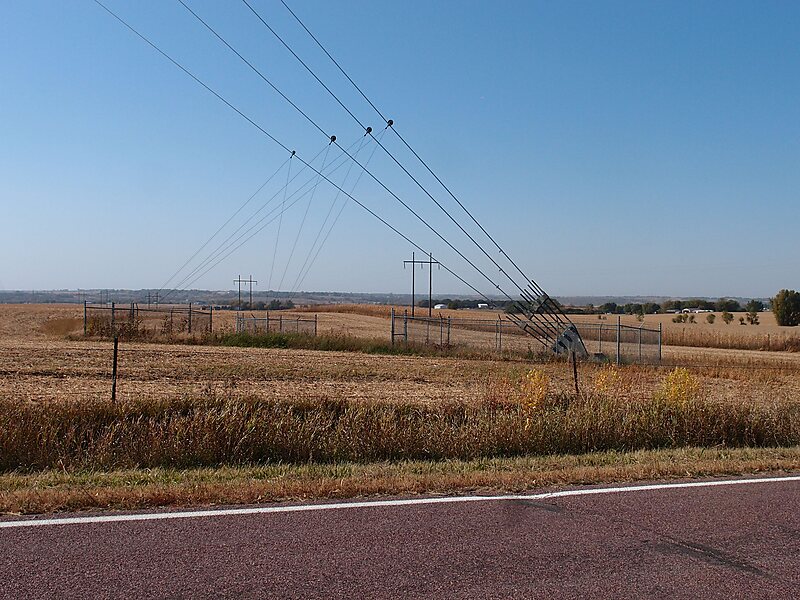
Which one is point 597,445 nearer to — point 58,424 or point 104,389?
point 58,424

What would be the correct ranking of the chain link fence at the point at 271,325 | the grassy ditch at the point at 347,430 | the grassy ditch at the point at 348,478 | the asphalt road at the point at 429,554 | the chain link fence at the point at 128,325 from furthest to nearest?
the chain link fence at the point at 271,325 < the chain link fence at the point at 128,325 < the grassy ditch at the point at 347,430 < the grassy ditch at the point at 348,478 < the asphalt road at the point at 429,554

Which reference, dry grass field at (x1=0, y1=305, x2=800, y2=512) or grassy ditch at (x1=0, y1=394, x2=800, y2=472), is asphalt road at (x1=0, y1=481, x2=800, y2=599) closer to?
dry grass field at (x1=0, y1=305, x2=800, y2=512)

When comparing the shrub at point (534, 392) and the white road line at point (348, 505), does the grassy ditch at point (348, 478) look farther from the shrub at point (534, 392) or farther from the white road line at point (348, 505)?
the shrub at point (534, 392)

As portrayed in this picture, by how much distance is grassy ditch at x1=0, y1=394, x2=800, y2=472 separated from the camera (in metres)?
10.7

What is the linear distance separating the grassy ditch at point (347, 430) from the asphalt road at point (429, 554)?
388 centimetres

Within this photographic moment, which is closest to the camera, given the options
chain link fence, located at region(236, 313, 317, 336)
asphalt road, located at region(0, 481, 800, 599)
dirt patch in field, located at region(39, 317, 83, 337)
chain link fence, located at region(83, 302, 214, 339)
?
asphalt road, located at region(0, 481, 800, 599)

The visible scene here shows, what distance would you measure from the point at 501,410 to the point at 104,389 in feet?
32.1

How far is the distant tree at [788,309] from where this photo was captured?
83.1 meters

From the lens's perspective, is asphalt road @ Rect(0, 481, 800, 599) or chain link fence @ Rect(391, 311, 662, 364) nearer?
asphalt road @ Rect(0, 481, 800, 599)

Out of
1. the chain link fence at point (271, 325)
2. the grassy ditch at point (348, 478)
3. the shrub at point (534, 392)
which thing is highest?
the chain link fence at point (271, 325)

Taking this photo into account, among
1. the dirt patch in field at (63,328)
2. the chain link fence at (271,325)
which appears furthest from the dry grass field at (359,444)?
the dirt patch in field at (63,328)

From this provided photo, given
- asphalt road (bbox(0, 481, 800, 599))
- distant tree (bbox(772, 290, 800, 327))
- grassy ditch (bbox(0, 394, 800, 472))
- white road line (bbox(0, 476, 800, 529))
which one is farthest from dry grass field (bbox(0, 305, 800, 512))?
distant tree (bbox(772, 290, 800, 327))

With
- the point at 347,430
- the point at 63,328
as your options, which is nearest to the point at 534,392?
the point at 347,430

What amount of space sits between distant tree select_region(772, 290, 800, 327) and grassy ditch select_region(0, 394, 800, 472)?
76.7 metres
